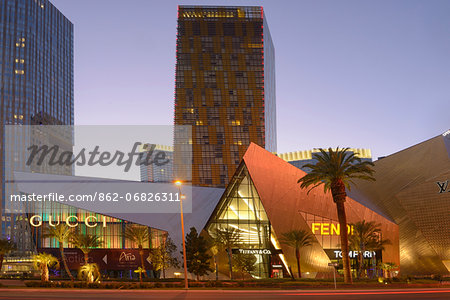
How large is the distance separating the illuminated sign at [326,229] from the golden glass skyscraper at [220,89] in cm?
9147

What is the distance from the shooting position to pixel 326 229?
63844mm

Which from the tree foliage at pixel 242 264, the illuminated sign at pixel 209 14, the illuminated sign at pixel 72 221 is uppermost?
the illuminated sign at pixel 209 14

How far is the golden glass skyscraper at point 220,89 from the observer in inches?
6216

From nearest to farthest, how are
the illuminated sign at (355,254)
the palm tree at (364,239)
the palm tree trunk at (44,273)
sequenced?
the palm tree trunk at (44,273) < the palm tree at (364,239) < the illuminated sign at (355,254)

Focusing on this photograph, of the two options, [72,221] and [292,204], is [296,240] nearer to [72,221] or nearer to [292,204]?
[292,204]

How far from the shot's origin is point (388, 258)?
6481 centimetres

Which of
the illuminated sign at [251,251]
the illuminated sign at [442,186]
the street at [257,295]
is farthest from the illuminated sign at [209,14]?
the street at [257,295]

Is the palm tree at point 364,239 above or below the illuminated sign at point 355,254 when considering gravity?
above

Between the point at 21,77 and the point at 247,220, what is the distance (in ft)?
449

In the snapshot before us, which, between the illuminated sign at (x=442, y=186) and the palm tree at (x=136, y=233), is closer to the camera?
the illuminated sign at (x=442, y=186)

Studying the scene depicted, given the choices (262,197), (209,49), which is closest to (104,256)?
(262,197)

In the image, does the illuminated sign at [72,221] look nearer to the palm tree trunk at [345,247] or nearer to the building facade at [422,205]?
the building facade at [422,205]

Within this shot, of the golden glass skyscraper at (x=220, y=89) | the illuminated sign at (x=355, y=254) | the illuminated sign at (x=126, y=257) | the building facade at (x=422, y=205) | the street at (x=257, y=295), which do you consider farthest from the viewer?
the golden glass skyscraper at (x=220, y=89)

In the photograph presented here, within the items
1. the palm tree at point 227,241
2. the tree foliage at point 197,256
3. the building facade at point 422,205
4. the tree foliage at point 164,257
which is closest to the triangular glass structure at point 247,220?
the palm tree at point 227,241
